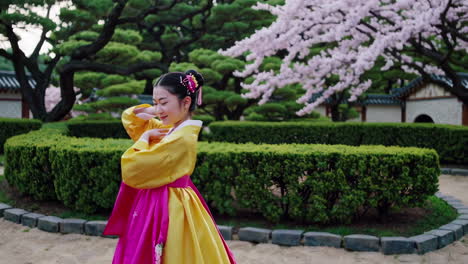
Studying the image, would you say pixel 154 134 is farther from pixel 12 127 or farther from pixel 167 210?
pixel 12 127

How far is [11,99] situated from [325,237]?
65.9ft

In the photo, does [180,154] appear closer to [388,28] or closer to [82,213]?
[82,213]

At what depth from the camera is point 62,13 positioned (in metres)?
12.1

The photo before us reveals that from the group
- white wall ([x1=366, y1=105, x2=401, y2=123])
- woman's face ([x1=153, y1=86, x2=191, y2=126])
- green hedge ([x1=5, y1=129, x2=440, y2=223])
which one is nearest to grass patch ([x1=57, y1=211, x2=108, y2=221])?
green hedge ([x1=5, y1=129, x2=440, y2=223])

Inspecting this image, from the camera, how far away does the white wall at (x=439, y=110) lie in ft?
53.8

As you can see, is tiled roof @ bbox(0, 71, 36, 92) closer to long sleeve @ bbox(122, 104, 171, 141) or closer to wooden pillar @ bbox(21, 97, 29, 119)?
wooden pillar @ bbox(21, 97, 29, 119)

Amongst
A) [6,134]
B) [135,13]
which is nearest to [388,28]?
[135,13]

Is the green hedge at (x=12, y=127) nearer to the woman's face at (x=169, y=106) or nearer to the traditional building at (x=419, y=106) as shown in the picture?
the woman's face at (x=169, y=106)

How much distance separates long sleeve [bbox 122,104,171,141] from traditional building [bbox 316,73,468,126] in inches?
484

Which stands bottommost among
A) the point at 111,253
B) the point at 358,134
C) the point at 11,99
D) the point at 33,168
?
the point at 111,253

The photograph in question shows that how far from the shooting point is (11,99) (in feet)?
65.1

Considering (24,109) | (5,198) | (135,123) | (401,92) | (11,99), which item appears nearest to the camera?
(135,123)

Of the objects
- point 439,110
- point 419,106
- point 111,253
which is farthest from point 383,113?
point 111,253

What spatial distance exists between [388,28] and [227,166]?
248 inches
